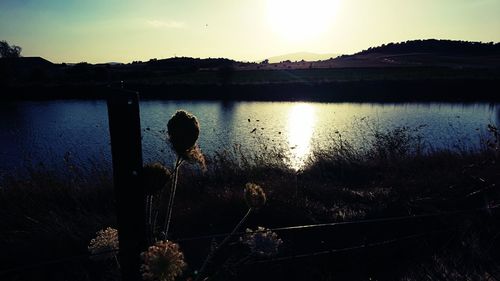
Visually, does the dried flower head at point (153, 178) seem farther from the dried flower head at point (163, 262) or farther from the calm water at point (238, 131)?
the calm water at point (238, 131)

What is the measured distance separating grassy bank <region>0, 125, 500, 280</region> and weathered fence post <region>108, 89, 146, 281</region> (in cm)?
106

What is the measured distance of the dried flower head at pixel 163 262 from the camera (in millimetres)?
1224

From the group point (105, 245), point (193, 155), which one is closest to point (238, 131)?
point (105, 245)

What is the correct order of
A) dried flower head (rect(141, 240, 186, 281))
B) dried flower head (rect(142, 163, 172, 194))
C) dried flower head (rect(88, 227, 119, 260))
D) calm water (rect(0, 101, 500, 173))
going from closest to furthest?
dried flower head (rect(141, 240, 186, 281)), dried flower head (rect(142, 163, 172, 194)), dried flower head (rect(88, 227, 119, 260)), calm water (rect(0, 101, 500, 173))

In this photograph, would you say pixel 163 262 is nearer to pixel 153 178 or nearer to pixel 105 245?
pixel 153 178

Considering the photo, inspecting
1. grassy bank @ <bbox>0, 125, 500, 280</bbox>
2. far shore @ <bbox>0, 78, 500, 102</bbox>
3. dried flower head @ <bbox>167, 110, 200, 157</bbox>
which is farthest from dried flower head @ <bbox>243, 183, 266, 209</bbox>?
far shore @ <bbox>0, 78, 500, 102</bbox>

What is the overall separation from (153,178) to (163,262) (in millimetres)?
282

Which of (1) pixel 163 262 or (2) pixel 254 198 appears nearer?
(1) pixel 163 262

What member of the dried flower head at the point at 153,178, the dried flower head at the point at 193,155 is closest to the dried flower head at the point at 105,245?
the dried flower head at the point at 153,178

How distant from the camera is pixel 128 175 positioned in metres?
1.37

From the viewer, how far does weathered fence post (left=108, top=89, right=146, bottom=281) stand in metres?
1.31

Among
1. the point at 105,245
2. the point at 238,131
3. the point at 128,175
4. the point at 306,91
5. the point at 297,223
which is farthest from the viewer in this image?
the point at 306,91

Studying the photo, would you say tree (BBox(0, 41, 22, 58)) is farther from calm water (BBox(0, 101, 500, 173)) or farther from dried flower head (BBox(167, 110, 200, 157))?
dried flower head (BBox(167, 110, 200, 157))

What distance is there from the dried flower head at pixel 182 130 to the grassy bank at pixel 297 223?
1303 mm
